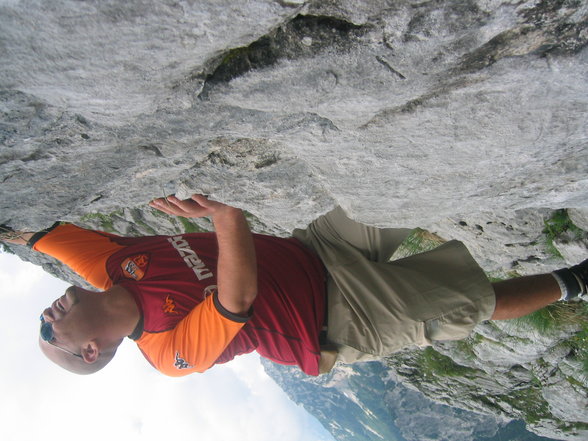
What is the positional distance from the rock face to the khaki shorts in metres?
0.78

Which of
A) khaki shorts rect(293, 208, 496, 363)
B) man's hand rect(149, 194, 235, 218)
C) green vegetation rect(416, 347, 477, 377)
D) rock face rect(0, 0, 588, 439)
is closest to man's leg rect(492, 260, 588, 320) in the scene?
khaki shorts rect(293, 208, 496, 363)

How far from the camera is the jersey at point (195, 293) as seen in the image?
3.06 m

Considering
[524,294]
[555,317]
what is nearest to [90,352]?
[524,294]

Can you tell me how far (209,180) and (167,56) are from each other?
1180 millimetres

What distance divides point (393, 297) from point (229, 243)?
1496 mm

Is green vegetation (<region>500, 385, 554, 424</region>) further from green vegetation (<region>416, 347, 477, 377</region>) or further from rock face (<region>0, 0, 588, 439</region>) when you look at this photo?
rock face (<region>0, 0, 588, 439</region>)

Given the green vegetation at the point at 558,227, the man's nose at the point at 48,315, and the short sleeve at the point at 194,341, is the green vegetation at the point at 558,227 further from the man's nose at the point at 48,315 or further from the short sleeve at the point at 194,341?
the man's nose at the point at 48,315

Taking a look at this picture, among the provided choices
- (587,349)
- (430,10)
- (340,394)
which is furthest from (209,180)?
(340,394)

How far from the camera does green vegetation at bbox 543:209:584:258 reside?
3.78m

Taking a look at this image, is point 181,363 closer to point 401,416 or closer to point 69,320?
point 69,320

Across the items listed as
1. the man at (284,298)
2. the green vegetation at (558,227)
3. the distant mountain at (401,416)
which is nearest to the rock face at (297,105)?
the man at (284,298)

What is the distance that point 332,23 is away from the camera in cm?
130

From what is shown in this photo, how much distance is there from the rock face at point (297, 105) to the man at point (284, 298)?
0.72m

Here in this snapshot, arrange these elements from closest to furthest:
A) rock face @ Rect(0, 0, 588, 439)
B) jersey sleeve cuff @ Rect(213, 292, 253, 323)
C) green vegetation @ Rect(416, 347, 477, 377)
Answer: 1. rock face @ Rect(0, 0, 588, 439)
2. jersey sleeve cuff @ Rect(213, 292, 253, 323)
3. green vegetation @ Rect(416, 347, 477, 377)
